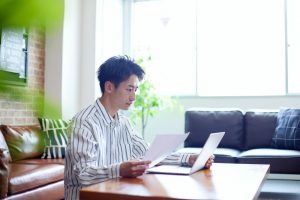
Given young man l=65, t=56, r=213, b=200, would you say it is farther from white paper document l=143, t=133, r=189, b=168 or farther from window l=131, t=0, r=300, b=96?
window l=131, t=0, r=300, b=96

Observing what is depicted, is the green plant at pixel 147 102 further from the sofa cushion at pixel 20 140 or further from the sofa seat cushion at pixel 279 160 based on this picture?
the sofa cushion at pixel 20 140

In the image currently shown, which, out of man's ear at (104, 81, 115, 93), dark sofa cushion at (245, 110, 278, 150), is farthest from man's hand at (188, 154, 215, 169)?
dark sofa cushion at (245, 110, 278, 150)

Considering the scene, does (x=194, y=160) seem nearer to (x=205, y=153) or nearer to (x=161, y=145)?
(x=205, y=153)

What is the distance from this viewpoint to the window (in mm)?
4859

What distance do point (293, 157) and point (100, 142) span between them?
7.88 ft

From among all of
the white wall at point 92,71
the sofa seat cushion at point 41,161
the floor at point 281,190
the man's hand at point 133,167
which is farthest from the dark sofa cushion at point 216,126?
the man's hand at point 133,167

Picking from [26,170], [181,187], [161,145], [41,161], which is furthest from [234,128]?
[181,187]

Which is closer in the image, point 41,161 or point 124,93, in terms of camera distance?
point 124,93

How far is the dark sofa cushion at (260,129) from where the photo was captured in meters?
4.12

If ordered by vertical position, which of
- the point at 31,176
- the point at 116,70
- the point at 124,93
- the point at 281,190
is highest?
the point at 116,70

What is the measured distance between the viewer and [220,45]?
5.14 meters

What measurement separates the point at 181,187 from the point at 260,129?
9.52 feet

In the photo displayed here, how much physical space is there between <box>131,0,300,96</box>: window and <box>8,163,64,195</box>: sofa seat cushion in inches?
99.4

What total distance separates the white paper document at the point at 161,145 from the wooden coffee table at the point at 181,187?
0.10 metres
